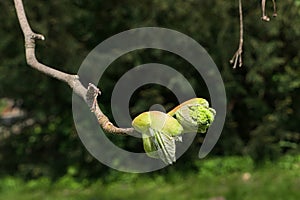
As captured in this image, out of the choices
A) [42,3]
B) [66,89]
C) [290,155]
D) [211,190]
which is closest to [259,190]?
[211,190]

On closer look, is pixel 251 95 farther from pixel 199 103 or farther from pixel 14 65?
pixel 199 103

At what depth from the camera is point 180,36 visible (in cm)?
353

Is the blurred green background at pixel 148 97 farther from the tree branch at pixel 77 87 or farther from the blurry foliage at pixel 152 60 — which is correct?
the tree branch at pixel 77 87

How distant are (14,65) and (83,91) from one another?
3.09 metres

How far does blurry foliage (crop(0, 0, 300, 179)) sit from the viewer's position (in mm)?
3543

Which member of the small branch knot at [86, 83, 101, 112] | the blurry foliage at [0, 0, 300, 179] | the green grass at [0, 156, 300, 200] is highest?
the small branch knot at [86, 83, 101, 112]

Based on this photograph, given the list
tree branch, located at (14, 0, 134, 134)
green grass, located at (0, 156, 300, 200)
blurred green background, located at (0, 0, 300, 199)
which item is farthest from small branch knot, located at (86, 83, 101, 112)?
blurred green background, located at (0, 0, 300, 199)

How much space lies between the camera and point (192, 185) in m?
3.48

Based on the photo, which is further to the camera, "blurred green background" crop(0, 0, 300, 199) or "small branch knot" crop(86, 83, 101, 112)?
"blurred green background" crop(0, 0, 300, 199)

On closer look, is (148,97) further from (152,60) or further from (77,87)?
(77,87)

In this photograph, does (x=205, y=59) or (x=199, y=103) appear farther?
(x=205, y=59)

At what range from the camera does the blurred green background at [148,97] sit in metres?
3.53

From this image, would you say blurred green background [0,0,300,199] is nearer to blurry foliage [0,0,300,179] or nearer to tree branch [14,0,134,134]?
blurry foliage [0,0,300,179]

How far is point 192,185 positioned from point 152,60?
743 millimetres
